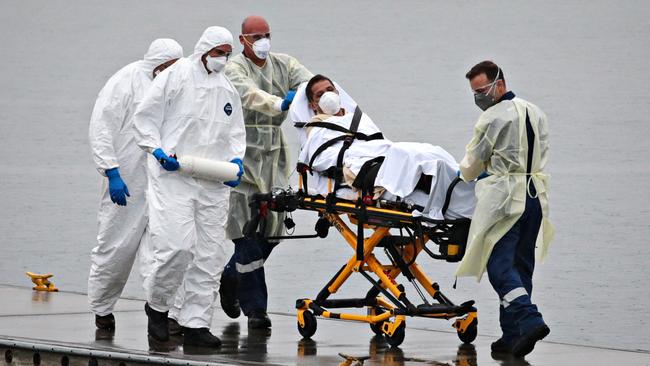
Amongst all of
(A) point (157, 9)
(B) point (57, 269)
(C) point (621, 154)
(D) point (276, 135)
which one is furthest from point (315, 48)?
(D) point (276, 135)

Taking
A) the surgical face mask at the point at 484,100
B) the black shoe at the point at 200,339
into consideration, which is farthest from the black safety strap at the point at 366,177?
the black shoe at the point at 200,339

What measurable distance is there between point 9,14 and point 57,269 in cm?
2602

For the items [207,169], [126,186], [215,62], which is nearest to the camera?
[207,169]

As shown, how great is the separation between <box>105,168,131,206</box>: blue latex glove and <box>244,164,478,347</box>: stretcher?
34.1 inches

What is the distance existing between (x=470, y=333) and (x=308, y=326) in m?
0.90

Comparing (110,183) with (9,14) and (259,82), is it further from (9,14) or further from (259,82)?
(9,14)

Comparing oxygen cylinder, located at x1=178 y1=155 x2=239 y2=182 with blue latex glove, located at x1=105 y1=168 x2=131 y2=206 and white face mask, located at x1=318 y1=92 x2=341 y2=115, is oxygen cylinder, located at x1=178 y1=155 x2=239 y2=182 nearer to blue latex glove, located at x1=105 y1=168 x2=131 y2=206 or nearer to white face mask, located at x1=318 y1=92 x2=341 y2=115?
blue latex glove, located at x1=105 y1=168 x2=131 y2=206

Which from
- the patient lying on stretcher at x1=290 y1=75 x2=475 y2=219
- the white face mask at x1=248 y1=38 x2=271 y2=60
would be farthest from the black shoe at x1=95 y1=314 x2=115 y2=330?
the white face mask at x1=248 y1=38 x2=271 y2=60

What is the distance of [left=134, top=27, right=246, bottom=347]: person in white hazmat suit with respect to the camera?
6.94m

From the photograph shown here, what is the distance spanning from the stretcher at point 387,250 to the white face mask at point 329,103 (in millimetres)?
431

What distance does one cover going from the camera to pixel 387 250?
24.8 ft

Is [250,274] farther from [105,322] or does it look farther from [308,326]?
[105,322]

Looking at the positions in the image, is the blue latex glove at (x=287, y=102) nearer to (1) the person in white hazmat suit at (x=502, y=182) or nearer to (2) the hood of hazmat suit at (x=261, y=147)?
(2) the hood of hazmat suit at (x=261, y=147)

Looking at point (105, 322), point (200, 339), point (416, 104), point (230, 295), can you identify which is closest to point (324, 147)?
point (200, 339)
